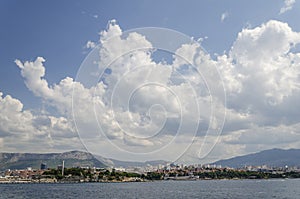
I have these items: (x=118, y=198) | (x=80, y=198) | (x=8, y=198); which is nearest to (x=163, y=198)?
(x=118, y=198)

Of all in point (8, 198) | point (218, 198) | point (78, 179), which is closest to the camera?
point (218, 198)

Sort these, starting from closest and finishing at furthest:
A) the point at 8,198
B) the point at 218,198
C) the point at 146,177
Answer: the point at 218,198 → the point at 8,198 → the point at 146,177

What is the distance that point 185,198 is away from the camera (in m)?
62.2

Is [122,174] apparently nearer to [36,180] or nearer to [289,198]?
[36,180]

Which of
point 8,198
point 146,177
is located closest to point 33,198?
point 8,198

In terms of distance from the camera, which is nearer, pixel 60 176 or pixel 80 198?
pixel 80 198

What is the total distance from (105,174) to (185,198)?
132141 mm

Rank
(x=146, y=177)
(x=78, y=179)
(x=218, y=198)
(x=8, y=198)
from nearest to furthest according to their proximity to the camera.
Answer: (x=218, y=198) → (x=8, y=198) → (x=78, y=179) → (x=146, y=177)

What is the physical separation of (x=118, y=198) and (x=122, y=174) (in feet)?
419

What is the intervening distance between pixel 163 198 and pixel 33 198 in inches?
900

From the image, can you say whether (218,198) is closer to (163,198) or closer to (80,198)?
(163,198)

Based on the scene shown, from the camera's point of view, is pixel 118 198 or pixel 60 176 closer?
pixel 118 198

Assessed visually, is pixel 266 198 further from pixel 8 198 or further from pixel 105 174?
pixel 105 174

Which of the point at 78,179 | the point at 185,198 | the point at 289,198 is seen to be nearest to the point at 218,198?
the point at 185,198
